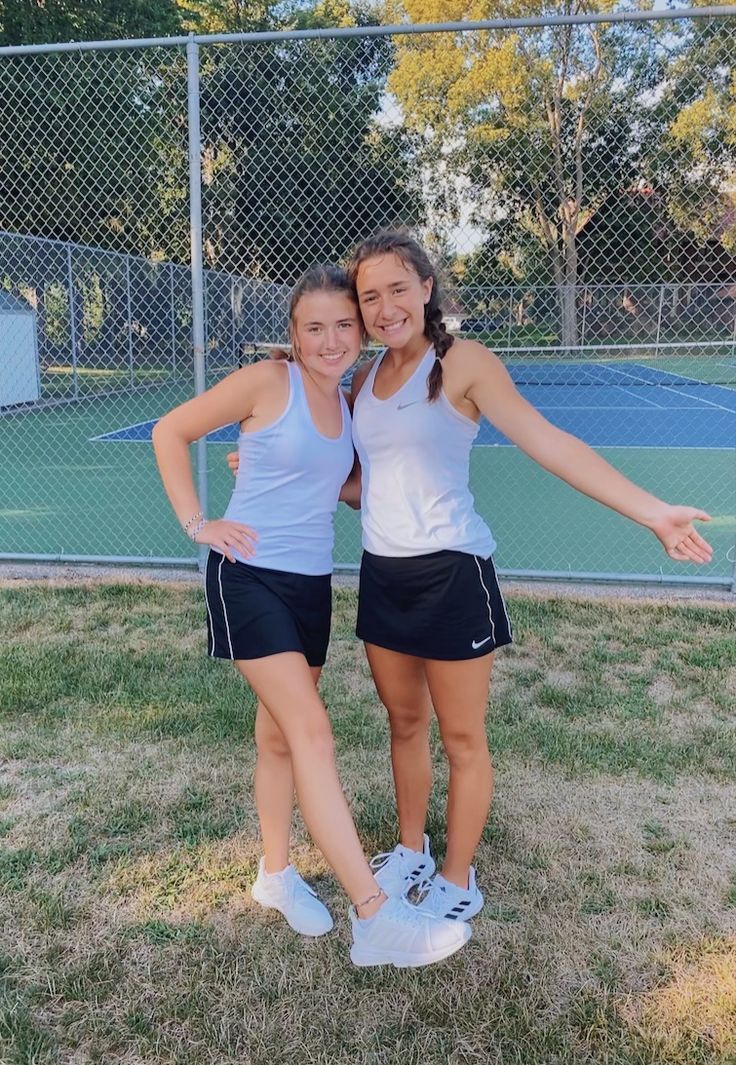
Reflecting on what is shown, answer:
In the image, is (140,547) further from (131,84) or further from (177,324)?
(177,324)

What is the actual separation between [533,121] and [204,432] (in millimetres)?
14840

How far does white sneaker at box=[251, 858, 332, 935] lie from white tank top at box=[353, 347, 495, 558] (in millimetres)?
992

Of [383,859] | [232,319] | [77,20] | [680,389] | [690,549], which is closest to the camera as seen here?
[690,549]

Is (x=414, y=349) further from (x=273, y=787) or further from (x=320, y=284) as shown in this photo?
(x=273, y=787)

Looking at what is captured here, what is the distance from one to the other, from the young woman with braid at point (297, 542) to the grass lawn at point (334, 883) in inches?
8.4

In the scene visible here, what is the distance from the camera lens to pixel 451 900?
7.04ft

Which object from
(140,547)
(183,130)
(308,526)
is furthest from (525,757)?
(183,130)

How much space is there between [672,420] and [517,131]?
546 centimetres

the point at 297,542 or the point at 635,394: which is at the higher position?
the point at 297,542

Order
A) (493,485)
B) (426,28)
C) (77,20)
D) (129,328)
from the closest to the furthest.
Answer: (426,28) < (493,485) < (129,328) < (77,20)

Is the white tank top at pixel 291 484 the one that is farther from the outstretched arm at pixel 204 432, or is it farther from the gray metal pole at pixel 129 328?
the gray metal pole at pixel 129 328

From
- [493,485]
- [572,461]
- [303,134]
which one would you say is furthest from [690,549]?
[303,134]

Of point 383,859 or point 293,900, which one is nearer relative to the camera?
point 293,900

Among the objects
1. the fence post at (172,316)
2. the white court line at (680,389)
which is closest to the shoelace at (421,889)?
the white court line at (680,389)
